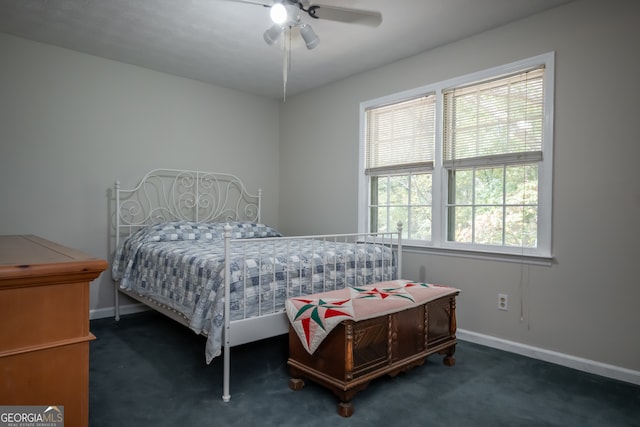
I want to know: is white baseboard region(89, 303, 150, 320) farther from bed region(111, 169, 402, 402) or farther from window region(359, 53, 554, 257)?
window region(359, 53, 554, 257)

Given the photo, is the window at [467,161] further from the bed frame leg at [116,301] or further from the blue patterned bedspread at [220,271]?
the bed frame leg at [116,301]

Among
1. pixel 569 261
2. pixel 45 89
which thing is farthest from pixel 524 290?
pixel 45 89

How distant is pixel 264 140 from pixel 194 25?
1.88 meters

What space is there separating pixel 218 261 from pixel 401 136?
2.08 m

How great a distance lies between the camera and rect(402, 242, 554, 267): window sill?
2660 millimetres

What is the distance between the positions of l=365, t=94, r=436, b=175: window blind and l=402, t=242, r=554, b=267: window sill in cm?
69

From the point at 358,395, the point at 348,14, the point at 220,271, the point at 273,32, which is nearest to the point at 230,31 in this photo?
the point at 273,32

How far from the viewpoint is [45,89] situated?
3.23 m

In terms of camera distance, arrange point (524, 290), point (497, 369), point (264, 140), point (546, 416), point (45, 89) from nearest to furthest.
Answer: point (546, 416) → point (497, 369) → point (524, 290) → point (45, 89) → point (264, 140)

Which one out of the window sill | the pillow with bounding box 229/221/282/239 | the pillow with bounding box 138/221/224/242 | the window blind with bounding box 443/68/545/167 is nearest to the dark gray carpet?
the window sill

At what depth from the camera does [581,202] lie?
8.16ft

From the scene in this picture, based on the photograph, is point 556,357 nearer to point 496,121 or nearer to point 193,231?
point 496,121

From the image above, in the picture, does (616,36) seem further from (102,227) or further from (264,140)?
(102,227)

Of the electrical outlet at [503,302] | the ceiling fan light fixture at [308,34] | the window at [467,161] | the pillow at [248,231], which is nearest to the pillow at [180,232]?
the pillow at [248,231]
